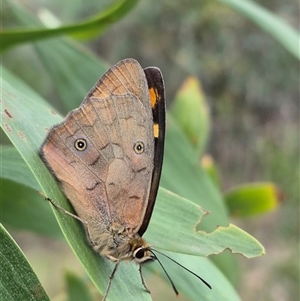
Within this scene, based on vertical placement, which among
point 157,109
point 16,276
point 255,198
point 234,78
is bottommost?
point 16,276

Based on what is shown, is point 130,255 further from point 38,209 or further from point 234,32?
point 234,32

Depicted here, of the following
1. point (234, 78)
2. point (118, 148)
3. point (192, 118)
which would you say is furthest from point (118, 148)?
point (234, 78)

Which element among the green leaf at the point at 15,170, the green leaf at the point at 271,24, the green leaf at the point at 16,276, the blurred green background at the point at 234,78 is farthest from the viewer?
the blurred green background at the point at 234,78

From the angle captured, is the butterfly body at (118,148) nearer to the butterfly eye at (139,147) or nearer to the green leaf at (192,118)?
the butterfly eye at (139,147)

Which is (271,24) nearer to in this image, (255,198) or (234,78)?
(255,198)

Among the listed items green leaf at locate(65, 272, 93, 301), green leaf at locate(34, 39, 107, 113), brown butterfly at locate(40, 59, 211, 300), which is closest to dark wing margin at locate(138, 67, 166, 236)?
brown butterfly at locate(40, 59, 211, 300)

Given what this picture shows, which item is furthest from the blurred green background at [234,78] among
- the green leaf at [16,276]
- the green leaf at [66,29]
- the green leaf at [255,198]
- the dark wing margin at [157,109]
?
the green leaf at [16,276]

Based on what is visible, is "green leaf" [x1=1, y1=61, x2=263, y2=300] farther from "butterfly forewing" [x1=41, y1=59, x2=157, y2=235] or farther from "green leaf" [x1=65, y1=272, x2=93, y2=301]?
"green leaf" [x1=65, y1=272, x2=93, y2=301]
